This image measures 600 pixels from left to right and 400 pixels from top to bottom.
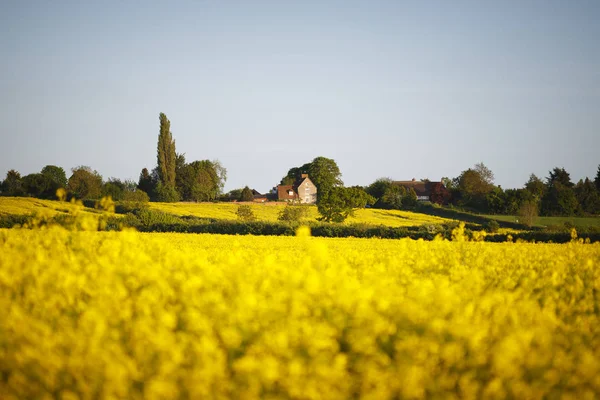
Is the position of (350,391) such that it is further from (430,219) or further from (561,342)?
(430,219)

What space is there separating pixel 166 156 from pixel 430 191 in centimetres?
5277

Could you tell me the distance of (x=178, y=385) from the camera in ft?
13.2

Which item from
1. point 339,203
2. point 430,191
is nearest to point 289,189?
point 430,191

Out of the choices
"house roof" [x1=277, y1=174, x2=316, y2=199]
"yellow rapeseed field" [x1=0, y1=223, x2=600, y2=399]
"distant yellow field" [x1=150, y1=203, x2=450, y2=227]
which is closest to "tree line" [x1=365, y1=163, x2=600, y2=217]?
"distant yellow field" [x1=150, y1=203, x2=450, y2=227]

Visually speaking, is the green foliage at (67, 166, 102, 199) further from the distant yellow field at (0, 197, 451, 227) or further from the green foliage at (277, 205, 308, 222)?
the green foliage at (277, 205, 308, 222)

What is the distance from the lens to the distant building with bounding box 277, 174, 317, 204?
10006 centimetres

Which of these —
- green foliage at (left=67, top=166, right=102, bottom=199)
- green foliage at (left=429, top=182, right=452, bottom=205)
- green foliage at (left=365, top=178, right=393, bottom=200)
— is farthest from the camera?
green foliage at (left=429, top=182, right=452, bottom=205)

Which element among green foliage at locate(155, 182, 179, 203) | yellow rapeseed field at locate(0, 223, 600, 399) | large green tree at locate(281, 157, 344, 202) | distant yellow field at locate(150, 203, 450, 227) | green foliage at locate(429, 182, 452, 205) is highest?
large green tree at locate(281, 157, 344, 202)

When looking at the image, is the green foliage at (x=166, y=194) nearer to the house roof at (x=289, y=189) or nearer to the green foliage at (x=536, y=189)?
the house roof at (x=289, y=189)

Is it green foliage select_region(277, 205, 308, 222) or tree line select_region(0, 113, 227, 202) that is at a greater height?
tree line select_region(0, 113, 227, 202)

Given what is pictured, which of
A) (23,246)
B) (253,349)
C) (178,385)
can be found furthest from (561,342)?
(23,246)

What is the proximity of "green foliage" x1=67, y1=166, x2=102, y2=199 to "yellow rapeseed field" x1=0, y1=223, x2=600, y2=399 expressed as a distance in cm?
6778

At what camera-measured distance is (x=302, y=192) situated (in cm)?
10050

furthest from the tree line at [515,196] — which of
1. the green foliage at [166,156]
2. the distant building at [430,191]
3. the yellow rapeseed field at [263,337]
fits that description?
the yellow rapeseed field at [263,337]
